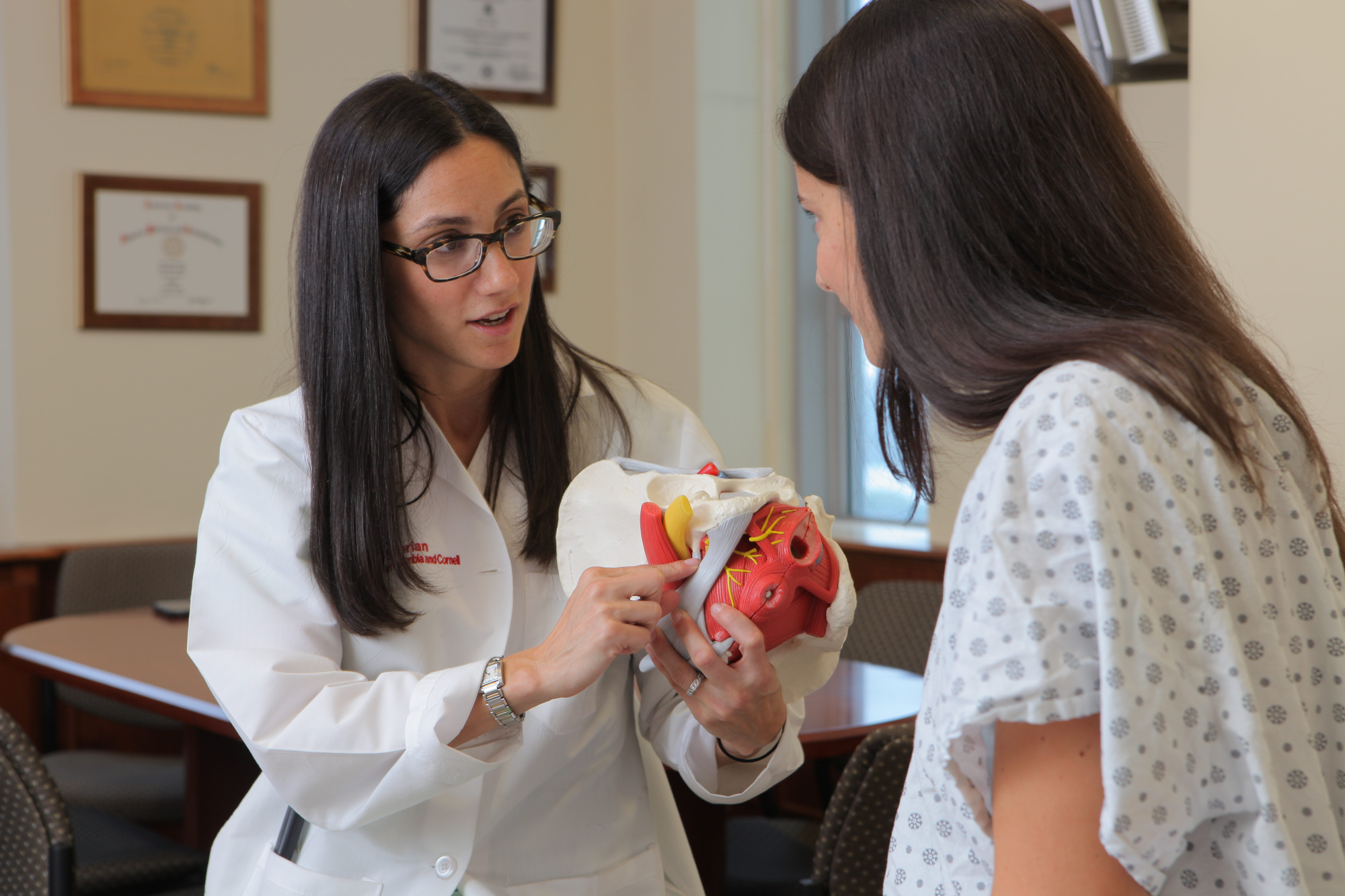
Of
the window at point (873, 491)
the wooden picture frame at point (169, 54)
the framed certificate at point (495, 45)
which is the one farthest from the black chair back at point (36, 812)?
the framed certificate at point (495, 45)

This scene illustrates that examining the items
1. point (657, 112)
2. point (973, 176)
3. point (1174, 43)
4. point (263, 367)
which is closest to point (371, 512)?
point (973, 176)

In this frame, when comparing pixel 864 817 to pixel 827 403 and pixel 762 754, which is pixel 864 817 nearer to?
pixel 762 754

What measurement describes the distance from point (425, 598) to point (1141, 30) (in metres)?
1.62

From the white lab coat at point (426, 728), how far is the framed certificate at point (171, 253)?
3.13m

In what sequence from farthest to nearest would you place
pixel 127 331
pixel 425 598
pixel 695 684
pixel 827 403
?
pixel 827 403
pixel 127 331
pixel 425 598
pixel 695 684

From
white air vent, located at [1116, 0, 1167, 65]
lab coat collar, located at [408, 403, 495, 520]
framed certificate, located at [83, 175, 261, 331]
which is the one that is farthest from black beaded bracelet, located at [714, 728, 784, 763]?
framed certificate, located at [83, 175, 261, 331]

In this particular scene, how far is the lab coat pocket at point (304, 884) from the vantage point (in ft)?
4.62

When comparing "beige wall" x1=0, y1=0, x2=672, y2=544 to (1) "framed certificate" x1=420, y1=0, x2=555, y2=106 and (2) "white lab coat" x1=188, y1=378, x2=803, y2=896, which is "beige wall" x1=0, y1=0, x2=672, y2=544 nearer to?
(1) "framed certificate" x1=420, y1=0, x2=555, y2=106

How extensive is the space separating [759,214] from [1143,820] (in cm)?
397

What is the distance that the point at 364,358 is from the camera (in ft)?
4.86

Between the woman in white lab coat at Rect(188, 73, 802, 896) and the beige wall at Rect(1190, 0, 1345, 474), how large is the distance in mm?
957

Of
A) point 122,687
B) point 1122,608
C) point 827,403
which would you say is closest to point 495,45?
point 827,403

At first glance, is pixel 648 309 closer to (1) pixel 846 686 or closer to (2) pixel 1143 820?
(1) pixel 846 686

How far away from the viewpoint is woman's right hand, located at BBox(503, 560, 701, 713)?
1.24 m
